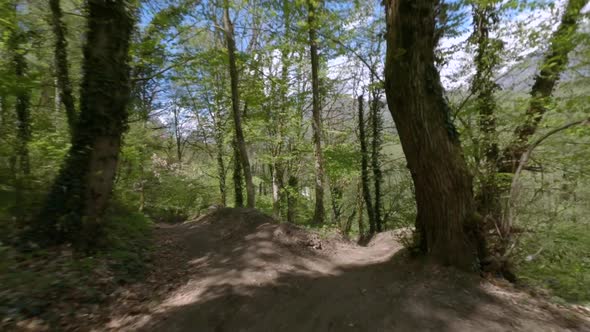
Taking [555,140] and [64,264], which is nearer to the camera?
[64,264]

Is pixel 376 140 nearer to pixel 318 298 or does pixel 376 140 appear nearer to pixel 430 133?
pixel 430 133

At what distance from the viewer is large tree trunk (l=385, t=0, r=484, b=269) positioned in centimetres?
380

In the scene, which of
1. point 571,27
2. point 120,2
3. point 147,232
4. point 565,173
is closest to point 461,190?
point 565,173

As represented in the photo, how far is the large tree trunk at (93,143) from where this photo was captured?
460cm

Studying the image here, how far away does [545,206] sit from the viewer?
4473mm

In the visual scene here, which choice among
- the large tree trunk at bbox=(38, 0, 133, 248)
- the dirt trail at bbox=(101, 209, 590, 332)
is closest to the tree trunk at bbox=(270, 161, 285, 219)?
the dirt trail at bbox=(101, 209, 590, 332)

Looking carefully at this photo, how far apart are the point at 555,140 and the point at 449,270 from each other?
3735 mm

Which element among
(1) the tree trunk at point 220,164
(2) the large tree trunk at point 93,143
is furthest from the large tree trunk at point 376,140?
(2) the large tree trunk at point 93,143

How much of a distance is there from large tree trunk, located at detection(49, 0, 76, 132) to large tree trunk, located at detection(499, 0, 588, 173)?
34.4ft

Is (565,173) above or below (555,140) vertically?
below

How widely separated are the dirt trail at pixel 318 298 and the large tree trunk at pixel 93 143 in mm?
1641

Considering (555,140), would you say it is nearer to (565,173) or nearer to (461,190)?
(565,173)

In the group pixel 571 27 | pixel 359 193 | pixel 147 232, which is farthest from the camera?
pixel 359 193

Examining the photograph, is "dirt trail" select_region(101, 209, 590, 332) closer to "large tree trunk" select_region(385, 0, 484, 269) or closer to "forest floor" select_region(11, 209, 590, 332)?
"forest floor" select_region(11, 209, 590, 332)
